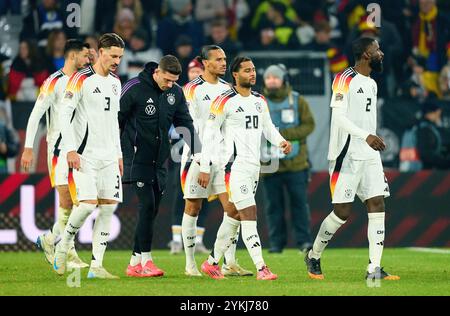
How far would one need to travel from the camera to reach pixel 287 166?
17703 millimetres

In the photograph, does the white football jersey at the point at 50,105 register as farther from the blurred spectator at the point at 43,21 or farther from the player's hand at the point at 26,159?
the blurred spectator at the point at 43,21

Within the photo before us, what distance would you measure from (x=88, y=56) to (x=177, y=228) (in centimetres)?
375

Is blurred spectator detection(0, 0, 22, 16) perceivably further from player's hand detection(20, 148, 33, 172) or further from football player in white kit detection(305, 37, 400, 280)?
football player in white kit detection(305, 37, 400, 280)

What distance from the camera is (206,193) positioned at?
44.6 feet

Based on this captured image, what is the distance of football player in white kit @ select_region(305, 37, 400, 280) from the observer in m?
12.7

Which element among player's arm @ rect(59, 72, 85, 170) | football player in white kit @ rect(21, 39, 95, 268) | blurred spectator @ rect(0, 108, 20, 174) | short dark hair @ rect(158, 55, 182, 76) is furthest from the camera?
blurred spectator @ rect(0, 108, 20, 174)

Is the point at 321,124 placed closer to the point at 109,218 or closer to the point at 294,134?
the point at 294,134

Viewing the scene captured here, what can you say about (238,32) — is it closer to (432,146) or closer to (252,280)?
(432,146)

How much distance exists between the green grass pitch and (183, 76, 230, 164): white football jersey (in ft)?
5.85

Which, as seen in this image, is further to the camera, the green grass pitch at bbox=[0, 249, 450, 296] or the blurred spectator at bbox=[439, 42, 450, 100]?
the blurred spectator at bbox=[439, 42, 450, 100]

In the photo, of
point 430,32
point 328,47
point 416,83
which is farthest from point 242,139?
point 430,32

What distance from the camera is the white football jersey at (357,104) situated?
12.7 meters

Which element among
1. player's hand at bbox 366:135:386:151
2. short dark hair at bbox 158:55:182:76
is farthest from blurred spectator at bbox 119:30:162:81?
player's hand at bbox 366:135:386:151
